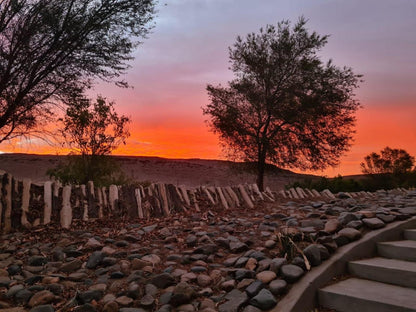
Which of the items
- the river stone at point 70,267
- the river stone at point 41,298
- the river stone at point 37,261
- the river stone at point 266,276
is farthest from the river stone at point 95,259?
the river stone at point 266,276

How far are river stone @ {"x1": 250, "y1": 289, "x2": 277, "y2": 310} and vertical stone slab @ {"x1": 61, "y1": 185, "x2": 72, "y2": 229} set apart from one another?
4932 mm

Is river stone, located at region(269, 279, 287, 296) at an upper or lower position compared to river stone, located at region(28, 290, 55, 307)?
upper

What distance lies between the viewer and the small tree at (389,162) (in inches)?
907

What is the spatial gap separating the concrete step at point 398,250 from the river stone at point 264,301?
217 cm

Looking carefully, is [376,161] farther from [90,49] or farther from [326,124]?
[90,49]

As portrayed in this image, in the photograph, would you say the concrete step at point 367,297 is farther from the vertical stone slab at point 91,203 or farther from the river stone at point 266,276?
the vertical stone slab at point 91,203

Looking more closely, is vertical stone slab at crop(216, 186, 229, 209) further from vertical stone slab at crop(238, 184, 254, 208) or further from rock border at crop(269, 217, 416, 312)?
rock border at crop(269, 217, 416, 312)

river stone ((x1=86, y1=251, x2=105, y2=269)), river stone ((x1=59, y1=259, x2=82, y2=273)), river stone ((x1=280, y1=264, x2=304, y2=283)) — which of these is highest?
river stone ((x1=280, y1=264, x2=304, y2=283))

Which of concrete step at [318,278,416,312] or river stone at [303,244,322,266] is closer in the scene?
concrete step at [318,278,416,312]

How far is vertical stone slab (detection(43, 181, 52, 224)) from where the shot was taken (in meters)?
7.82

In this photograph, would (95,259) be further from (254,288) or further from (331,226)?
(331,226)

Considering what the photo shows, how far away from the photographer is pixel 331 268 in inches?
187

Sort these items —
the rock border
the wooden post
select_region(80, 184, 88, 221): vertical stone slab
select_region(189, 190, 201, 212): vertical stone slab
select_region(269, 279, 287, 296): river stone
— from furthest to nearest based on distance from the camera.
→ select_region(189, 190, 201, 212): vertical stone slab
select_region(80, 184, 88, 221): vertical stone slab
the wooden post
select_region(269, 279, 287, 296): river stone
the rock border

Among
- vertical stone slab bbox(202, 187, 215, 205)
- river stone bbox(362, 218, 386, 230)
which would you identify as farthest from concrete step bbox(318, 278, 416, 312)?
vertical stone slab bbox(202, 187, 215, 205)
